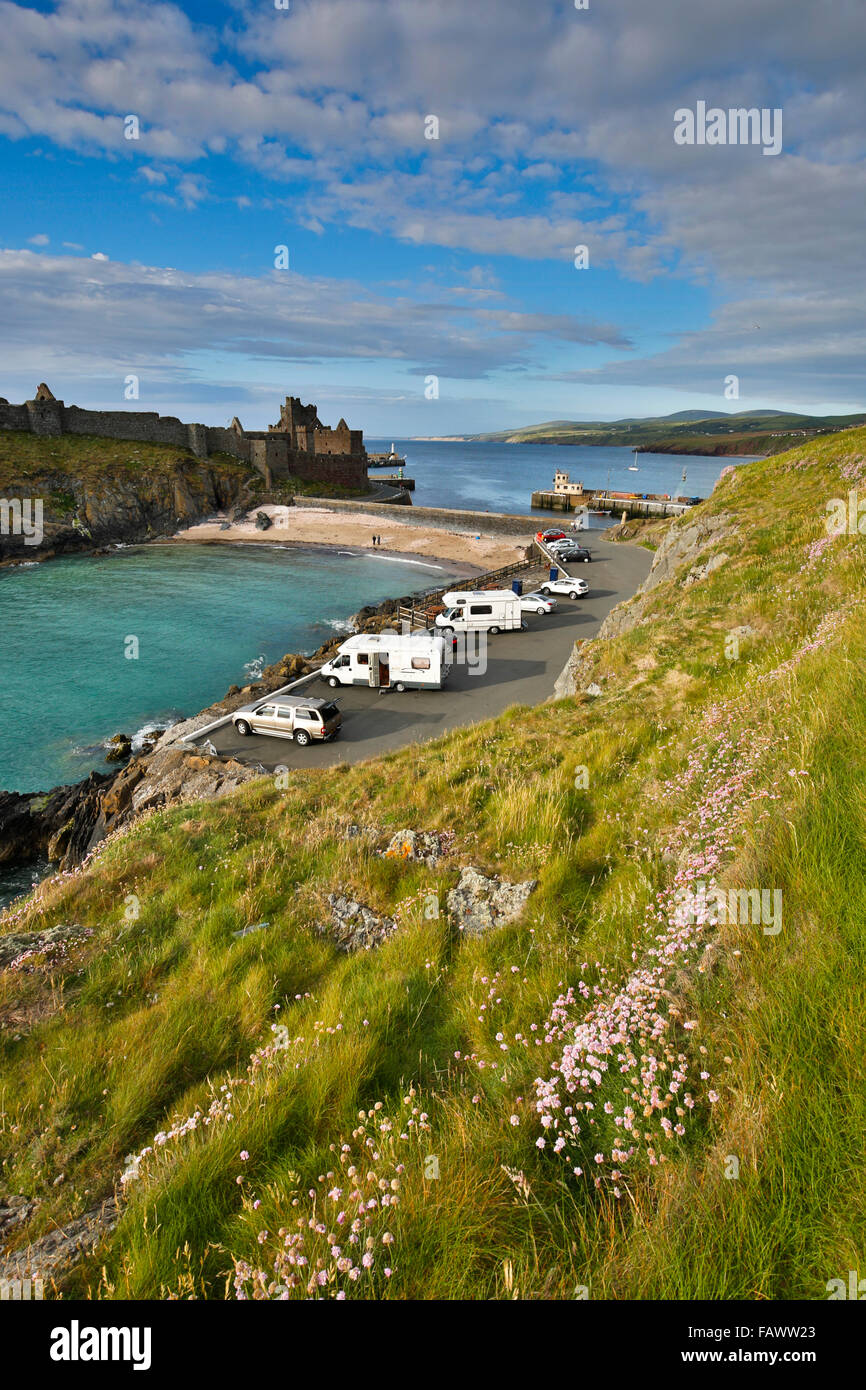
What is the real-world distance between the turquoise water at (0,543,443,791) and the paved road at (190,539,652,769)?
328 inches

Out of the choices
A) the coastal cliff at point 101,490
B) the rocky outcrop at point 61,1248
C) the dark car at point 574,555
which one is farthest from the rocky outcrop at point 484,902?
the coastal cliff at point 101,490

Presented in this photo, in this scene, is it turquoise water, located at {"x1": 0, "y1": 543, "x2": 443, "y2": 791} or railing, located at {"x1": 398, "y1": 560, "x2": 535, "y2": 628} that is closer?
turquoise water, located at {"x1": 0, "y1": 543, "x2": 443, "y2": 791}

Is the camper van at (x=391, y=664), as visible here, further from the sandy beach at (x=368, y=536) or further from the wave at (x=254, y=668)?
the sandy beach at (x=368, y=536)

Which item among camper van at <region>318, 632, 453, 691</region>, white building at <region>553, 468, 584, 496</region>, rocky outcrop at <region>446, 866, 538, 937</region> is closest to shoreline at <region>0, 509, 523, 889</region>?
camper van at <region>318, 632, 453, 691</region>

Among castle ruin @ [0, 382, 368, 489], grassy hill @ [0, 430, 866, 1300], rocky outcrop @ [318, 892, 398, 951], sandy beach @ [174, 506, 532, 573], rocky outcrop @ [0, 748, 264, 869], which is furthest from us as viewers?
castle ruin @ [0, 382, 368, 489]

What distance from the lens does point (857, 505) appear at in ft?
50.9

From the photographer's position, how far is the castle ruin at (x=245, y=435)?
81.6m

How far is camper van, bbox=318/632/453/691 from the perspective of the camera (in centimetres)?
2219

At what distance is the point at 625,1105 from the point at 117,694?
31986mm

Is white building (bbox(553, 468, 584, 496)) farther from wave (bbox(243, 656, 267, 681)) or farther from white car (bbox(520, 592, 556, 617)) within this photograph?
wave (bbox(243, 656, 267, 681))

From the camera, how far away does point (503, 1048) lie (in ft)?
10.8

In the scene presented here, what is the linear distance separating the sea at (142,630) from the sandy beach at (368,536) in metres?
2.64

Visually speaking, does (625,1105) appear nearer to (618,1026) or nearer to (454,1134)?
(618,1026)
